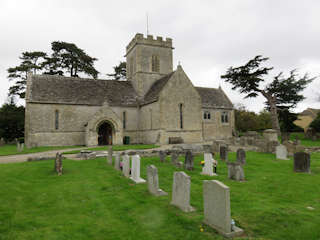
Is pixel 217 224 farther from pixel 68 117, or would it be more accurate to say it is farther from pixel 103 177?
pixel 68 117

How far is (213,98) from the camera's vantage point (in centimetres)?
3678

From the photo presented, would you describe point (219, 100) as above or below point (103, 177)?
above

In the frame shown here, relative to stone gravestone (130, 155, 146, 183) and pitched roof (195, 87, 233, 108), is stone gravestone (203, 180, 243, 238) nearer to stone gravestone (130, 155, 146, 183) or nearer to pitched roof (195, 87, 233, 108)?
stone gravestone (130, 155, 146, 183)

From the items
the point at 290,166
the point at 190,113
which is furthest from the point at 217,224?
the point at 190,113

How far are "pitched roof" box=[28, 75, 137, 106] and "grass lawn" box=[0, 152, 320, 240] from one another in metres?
18.0

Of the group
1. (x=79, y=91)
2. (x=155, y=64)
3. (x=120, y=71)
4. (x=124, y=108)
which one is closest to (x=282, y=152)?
(x=124, y=108)

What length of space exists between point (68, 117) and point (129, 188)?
21392 mm

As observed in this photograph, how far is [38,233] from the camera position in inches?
197

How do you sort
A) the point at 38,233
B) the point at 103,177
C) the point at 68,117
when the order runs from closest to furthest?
1. the point at 38,233
2. the point at 103,177
3. the point at 68,117

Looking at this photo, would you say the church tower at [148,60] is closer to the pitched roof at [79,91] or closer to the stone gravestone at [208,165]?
the pitched roof at [79,91]

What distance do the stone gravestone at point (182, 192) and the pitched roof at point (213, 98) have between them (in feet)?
93.1

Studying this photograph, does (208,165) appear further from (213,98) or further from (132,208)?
(213,98)

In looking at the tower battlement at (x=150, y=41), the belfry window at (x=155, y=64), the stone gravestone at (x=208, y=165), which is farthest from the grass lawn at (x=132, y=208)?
the tower battlement at (x=150, y=41)

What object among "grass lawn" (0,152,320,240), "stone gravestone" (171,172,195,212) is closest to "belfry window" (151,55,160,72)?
"grass lawn" (0,152,320,240)
